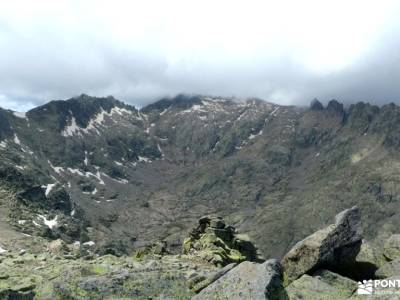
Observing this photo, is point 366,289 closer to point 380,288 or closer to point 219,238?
point 380,288

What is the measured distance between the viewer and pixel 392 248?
89.4 feet

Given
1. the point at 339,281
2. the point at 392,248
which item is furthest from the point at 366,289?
the point at 392,248

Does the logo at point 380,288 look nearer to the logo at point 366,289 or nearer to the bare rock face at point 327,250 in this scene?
the logo at point 366,289

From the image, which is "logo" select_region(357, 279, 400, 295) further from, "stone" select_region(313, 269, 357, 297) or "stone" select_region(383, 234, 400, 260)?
"stone" select_region(383, 234, 400, 260)

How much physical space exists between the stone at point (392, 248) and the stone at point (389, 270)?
7.04ft

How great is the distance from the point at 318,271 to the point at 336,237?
7.09 feet

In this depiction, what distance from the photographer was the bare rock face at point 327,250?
2311 cm

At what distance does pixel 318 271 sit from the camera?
22.8 metres

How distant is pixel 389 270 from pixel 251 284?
35.8 ft

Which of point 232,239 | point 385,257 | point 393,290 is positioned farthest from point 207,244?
point 393,290

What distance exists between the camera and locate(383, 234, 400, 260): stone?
26.6 meters

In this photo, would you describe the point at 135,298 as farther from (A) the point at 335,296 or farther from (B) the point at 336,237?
(B) the point at 336,237

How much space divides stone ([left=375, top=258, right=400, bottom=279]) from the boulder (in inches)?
346

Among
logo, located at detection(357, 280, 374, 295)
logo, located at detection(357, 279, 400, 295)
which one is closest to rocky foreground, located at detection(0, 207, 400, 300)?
logo, located at detection(357, 279, 400, 295)
